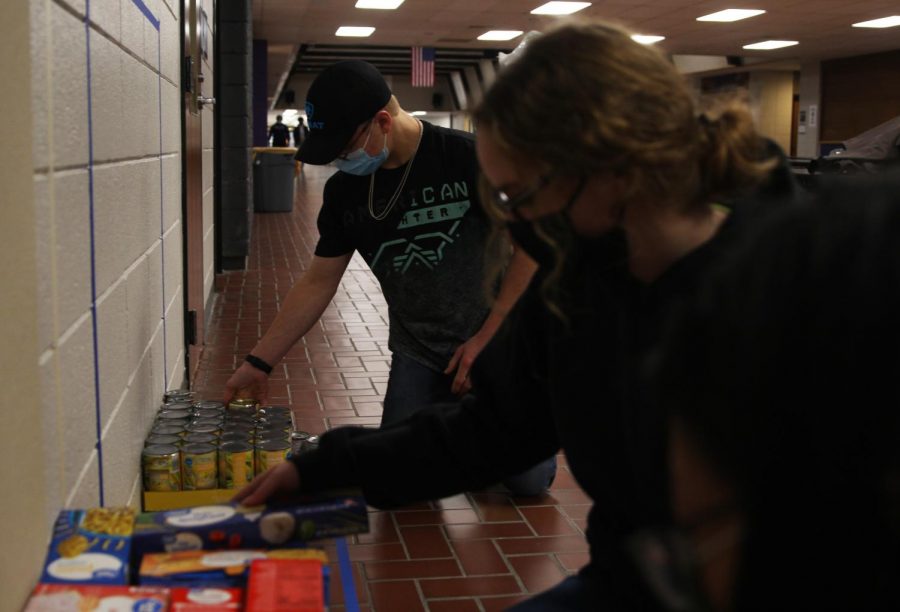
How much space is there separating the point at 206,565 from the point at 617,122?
811 mm

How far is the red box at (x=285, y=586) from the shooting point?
1.27 meters

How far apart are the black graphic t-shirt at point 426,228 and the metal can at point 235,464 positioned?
71cm

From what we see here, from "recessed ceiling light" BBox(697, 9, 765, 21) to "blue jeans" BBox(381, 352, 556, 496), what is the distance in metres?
13.6

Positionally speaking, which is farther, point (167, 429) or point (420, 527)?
point (420, 527)

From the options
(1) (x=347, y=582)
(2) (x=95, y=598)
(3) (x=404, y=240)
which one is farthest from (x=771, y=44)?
(2) (x=95, y=598)

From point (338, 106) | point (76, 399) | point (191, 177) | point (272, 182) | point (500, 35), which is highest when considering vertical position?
point (500, 35)

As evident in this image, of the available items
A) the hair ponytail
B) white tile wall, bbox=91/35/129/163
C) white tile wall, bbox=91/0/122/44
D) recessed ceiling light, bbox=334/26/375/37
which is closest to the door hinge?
white tile wall, bbox=91/35/129/163

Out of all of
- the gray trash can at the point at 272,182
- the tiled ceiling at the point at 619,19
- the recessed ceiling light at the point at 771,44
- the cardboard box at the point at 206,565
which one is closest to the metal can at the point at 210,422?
the cardboard box at the point at 206,565

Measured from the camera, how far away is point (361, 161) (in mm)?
2945

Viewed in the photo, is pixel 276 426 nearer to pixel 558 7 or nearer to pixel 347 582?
pixel 347 582

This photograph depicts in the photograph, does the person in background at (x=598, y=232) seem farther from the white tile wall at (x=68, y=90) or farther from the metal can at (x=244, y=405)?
the metal can at (x=244, y=405)

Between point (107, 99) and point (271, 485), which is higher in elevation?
point (107, 99)

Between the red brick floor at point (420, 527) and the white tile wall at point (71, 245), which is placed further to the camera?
the red brick floor at point (420, 527)

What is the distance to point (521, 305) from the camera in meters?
1.63
